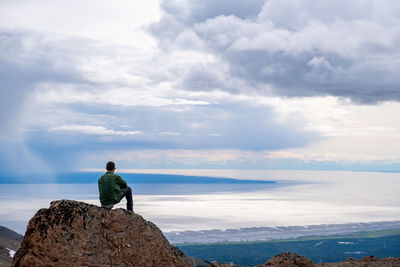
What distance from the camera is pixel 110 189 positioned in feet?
56.3

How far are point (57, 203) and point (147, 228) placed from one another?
332 centimetres

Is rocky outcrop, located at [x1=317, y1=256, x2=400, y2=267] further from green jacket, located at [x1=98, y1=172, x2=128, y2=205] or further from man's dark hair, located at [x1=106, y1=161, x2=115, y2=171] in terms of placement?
man's dark hair, located at [x1=106, y1=161, x2=115, y2=171]

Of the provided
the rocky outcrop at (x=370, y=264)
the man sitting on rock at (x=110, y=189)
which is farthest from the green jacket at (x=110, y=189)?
the rocky outcrop at (x=370, y=264)

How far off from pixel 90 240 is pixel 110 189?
2.08 meters

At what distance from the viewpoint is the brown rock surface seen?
22.8 m

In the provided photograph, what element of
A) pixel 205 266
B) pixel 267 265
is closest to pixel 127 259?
pixel 267 265

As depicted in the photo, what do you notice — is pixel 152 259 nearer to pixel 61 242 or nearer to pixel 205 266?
pixel 61 242

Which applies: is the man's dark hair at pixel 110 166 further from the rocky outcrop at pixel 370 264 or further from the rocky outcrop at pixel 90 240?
the rocky outcrop at pixel 370 264

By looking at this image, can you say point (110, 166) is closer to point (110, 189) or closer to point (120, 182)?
point (120, 182)

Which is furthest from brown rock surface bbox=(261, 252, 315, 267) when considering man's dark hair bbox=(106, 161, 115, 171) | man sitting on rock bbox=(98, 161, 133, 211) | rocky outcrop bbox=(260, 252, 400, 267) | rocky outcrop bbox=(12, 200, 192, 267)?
man's dark hair bbox=(106, 161, 115, 171)

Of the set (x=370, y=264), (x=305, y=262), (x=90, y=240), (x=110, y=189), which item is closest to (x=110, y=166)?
(x=110, y=189)

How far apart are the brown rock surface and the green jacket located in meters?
9.50

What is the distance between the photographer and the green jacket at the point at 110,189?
17.1 meters

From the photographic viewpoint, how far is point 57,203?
16.1m
